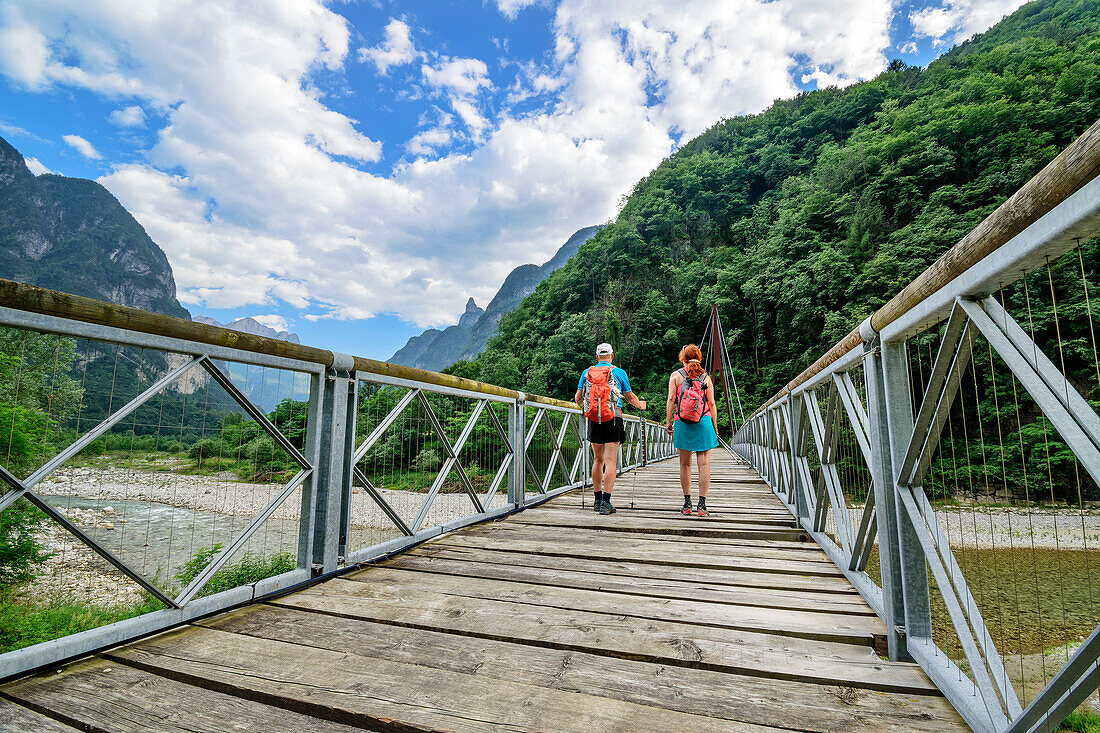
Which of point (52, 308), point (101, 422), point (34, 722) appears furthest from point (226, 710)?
point (52, 308)

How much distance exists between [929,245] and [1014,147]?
7743 millimetres

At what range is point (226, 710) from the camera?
1101 millimetres

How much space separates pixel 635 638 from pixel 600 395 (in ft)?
7.38

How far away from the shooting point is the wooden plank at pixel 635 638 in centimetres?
127

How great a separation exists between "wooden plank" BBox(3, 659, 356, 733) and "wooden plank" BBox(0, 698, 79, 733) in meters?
0.02

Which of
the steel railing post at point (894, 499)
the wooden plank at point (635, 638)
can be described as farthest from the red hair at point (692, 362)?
the wooden plank at point (635, 638)

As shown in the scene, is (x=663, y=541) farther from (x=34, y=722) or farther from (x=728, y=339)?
(x=728, y=339)

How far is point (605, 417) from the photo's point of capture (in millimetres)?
3629

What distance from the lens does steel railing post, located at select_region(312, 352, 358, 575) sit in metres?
2.04

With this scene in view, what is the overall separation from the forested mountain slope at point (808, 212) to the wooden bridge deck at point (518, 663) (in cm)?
2259

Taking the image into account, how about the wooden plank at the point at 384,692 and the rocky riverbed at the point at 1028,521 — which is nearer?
the rocky riverbed at the point at 1028,521

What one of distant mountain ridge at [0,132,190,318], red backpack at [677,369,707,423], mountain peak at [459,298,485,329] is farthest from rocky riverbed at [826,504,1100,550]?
mountain peak at [459,298,485,329]

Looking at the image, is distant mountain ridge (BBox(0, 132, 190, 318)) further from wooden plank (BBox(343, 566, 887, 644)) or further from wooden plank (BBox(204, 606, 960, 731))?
wooden plank (BBox(204, 606, 960, 731))

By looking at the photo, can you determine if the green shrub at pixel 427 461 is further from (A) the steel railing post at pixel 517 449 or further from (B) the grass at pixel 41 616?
(B) the grass at pixel 41 616
